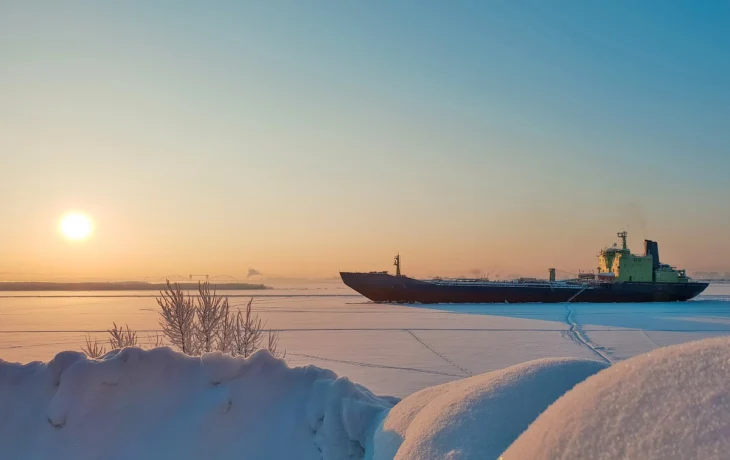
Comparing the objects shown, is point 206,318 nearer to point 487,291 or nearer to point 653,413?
point 653,413

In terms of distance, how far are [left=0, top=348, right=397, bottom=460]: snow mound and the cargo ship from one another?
3652 centimetres

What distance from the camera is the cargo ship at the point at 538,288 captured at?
40.3m

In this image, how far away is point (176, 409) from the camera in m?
3.82

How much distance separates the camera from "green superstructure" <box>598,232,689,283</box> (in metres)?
43.6

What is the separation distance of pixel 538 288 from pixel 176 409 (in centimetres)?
3996

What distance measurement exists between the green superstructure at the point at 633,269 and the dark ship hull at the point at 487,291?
1738 mm

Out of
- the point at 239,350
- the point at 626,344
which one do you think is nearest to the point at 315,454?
the point at 239,350

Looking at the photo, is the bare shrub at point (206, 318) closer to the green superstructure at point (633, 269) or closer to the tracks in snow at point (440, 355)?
the tracks in snow at point (440, 355)

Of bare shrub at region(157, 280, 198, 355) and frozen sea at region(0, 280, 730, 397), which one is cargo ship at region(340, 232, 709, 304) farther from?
bare shrub at region(157, 280, 198, 355)

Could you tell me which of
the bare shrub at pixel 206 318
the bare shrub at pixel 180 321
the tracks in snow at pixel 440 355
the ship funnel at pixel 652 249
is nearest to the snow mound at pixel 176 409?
the bare shrub at pixel 206 318

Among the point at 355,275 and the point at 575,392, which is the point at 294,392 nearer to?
the point at 575,392

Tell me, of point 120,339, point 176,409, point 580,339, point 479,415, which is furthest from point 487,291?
point 479,415

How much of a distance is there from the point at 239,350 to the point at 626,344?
425 inches

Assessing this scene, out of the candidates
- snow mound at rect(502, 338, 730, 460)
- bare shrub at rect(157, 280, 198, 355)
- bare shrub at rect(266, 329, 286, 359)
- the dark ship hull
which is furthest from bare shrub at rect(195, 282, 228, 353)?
the dark ship hull
